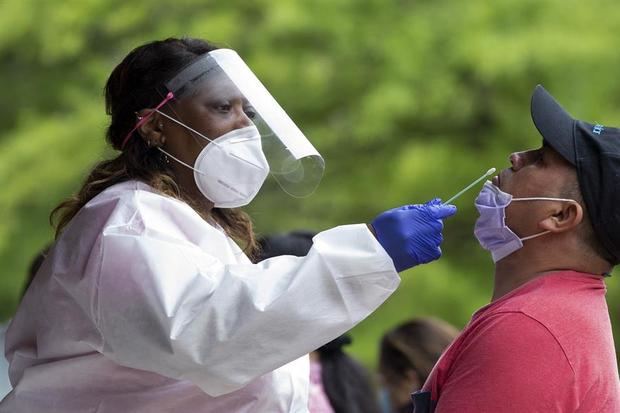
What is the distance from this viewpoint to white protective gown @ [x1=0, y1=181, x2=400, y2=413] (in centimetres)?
259

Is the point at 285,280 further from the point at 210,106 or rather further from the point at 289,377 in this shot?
the point at 210,106

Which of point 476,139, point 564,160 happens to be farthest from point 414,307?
point 564,160

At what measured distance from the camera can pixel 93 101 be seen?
720 centimetres

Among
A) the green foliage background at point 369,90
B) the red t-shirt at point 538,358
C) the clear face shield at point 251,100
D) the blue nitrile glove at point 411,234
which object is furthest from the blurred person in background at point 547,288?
the green foliage background at point 369,90

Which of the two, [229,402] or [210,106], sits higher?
[210,106]

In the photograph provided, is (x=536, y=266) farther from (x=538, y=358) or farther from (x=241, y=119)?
(x=241, y=119)

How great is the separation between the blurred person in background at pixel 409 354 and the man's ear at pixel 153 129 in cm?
218

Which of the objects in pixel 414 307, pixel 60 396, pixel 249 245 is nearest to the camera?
pixel 60 396

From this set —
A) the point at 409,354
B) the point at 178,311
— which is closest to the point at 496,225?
the point at 178,311

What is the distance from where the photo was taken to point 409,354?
495cm

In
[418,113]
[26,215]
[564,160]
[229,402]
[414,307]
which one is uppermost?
[564,160]

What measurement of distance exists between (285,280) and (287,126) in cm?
54

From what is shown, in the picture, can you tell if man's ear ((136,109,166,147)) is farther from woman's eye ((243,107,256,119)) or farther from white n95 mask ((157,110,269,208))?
woman's eye ((243,107,256,119))

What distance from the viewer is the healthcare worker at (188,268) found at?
261 centimetres
